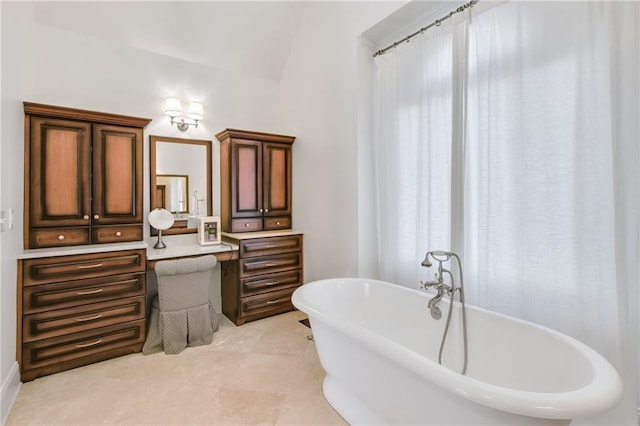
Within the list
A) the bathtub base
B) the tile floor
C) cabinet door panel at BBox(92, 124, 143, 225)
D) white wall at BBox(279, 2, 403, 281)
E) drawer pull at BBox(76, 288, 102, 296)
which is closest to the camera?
the bathtub base

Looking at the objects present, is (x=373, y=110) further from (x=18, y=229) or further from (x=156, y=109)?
(x=18, y=229)

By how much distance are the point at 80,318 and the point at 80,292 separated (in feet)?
0.64

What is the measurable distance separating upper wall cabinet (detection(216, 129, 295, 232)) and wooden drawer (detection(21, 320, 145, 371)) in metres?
1.29

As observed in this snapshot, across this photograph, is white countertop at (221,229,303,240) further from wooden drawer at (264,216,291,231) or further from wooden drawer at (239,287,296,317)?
wooden drawer at (239,287,296,317)

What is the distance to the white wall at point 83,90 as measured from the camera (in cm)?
182

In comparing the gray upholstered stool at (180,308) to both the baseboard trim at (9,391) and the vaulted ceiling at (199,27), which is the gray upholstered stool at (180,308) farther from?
the vaulted ceiling at (199,27)

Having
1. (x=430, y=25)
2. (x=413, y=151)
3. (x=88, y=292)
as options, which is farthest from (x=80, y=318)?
(x=430, y=25)

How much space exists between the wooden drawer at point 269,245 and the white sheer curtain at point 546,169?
1.54 metres

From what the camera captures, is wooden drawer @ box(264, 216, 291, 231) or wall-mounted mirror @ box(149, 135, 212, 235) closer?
wall-mounted mirror @ box(149, 135, 212, 235)

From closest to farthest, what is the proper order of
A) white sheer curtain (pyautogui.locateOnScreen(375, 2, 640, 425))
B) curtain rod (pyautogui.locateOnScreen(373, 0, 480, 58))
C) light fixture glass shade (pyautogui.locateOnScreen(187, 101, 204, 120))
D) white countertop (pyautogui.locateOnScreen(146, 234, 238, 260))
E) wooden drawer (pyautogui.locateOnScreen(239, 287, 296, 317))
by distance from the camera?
white sheer curtain (pyautogui.locateOnScreen(375, 2, 640, 425)) < curtain rod (pyautogui.locateOnScreen(373, 0, 480, 58)) < white countertop (pyautogui.locateOnScreen(146, 234, 238, 260)) < wooden drawer (pyautogui.locateOnScreen(239, 287, 296, 317)) < light fixture glass shade (pyautogui.locateOnScreen(187, 101, 204, 120))

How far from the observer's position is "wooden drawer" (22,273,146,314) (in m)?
2.05

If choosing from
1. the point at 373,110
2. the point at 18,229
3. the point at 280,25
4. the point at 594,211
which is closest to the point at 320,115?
the point at 373,110

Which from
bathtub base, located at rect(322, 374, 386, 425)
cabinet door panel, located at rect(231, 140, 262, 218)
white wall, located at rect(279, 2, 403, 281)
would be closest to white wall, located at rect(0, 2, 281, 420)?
cabinet door panel, located at rect(231, 140, 262, 218)

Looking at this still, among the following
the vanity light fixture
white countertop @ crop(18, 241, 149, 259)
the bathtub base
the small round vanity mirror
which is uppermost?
the vanity light fixture
